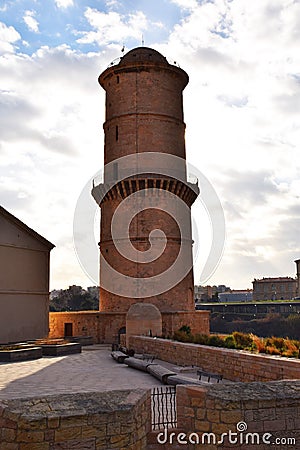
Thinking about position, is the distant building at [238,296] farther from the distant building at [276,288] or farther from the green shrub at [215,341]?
the green shrub at [215,341]

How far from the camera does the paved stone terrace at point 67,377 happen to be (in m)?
12.3

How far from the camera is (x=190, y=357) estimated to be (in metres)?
15.7

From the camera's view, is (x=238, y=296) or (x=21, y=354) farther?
(x=238, y=296)

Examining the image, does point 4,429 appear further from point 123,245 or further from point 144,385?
point 123,245

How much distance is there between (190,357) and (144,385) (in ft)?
10.7

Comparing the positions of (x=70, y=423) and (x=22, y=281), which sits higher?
(x=22, y=281)

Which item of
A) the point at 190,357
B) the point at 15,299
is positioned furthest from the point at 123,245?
the point at 190,357

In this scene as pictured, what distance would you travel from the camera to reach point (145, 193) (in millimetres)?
30531

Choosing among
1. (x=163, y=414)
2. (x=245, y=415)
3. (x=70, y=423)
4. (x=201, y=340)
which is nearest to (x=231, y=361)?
(x=201, y=340)

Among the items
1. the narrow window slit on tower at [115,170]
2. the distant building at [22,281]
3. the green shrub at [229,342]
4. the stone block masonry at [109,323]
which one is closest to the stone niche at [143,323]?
the stone block masonry at [109,323]

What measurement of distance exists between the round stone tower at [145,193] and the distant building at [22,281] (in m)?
4.83

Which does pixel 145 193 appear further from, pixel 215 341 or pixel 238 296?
pixel 238 296

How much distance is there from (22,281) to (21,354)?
22.3ft

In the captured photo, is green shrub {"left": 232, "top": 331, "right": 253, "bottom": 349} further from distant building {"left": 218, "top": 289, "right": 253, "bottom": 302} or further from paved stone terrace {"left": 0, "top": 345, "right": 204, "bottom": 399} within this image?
distant building {"left": 218, "top": 289, "right": 253, "bottom": 302}
